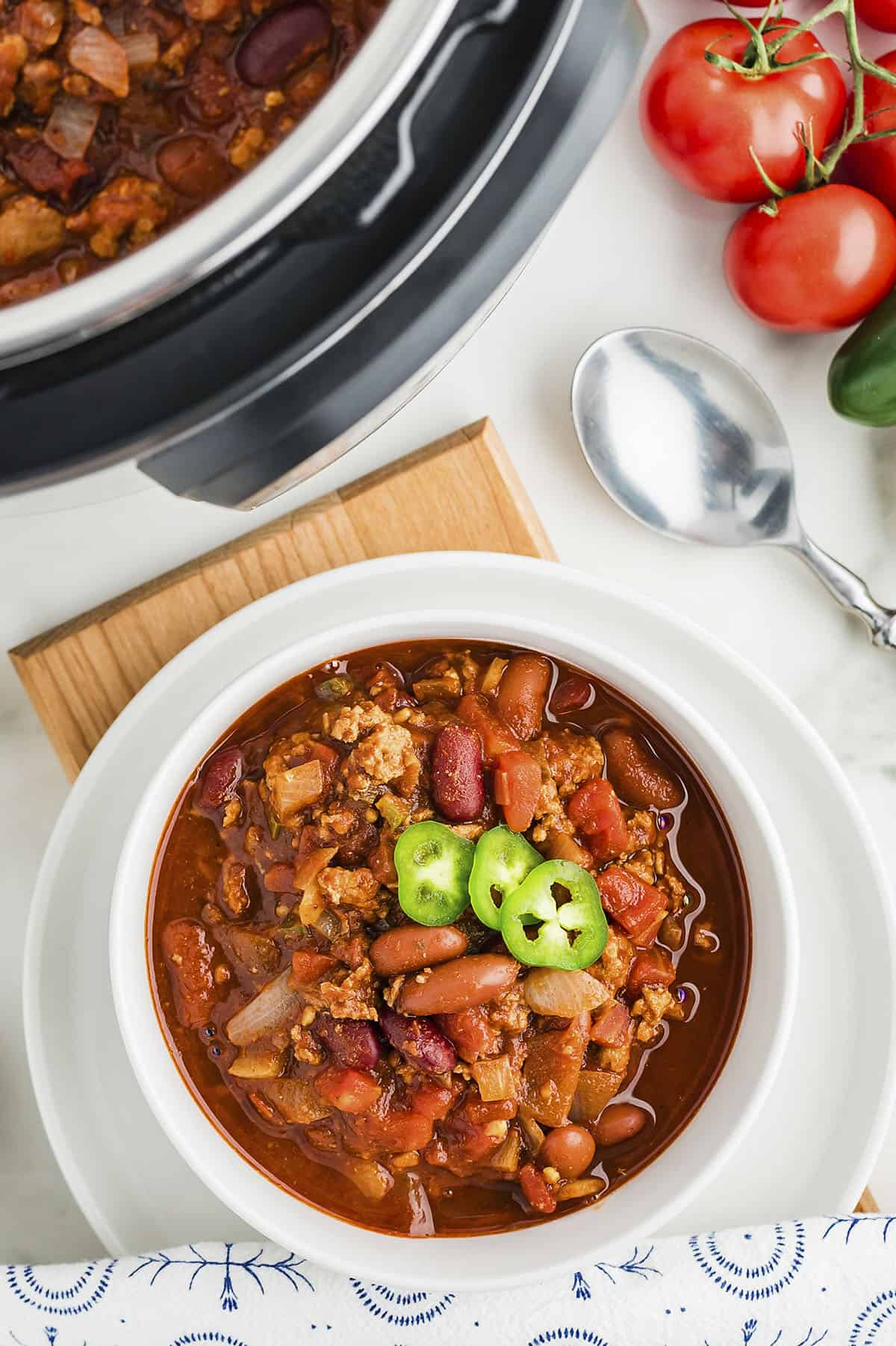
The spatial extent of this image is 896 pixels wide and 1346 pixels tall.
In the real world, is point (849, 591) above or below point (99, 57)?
below

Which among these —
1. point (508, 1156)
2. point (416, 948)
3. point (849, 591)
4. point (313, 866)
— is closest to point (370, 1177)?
point (508, 1156)

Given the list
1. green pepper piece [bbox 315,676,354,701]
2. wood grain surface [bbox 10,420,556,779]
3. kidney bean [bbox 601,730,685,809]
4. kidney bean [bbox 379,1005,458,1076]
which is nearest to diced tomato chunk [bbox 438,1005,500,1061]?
kidney bean [bbox 379,1005,458,1076]

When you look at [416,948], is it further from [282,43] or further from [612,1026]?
[282,43]

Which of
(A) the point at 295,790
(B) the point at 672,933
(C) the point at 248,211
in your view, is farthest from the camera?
(B) the point at 672,933

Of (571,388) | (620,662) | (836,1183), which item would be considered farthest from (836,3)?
(836,1183)

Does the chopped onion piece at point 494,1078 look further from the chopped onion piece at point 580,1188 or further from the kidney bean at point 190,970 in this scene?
the kidney bean at point 190,970

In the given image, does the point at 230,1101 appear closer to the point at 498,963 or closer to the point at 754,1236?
the point at 498,963
